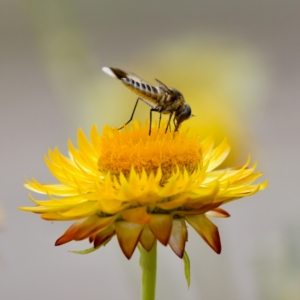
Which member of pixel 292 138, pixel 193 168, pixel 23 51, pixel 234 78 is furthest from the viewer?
pixel 23 51

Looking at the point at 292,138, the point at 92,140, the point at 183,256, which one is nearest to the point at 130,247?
the point at 183,256

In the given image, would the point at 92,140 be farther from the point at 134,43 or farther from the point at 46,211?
the point at 134,43

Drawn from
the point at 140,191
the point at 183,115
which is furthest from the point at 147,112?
the point at 140,191

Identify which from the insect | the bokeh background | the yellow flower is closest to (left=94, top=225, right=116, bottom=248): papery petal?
the yellow flower

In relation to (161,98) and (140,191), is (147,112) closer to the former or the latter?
(161,98)

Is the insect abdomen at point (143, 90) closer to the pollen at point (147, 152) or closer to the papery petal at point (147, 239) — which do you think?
Result: the pollen at point (147, 152)

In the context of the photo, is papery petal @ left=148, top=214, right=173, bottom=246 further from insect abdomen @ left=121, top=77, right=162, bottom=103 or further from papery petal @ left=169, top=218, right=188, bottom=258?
insect abdomen @ left=121, top=77, right=162, bottom=103

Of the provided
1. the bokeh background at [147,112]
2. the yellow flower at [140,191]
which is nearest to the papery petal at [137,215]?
the yellow flower at [140,191]
